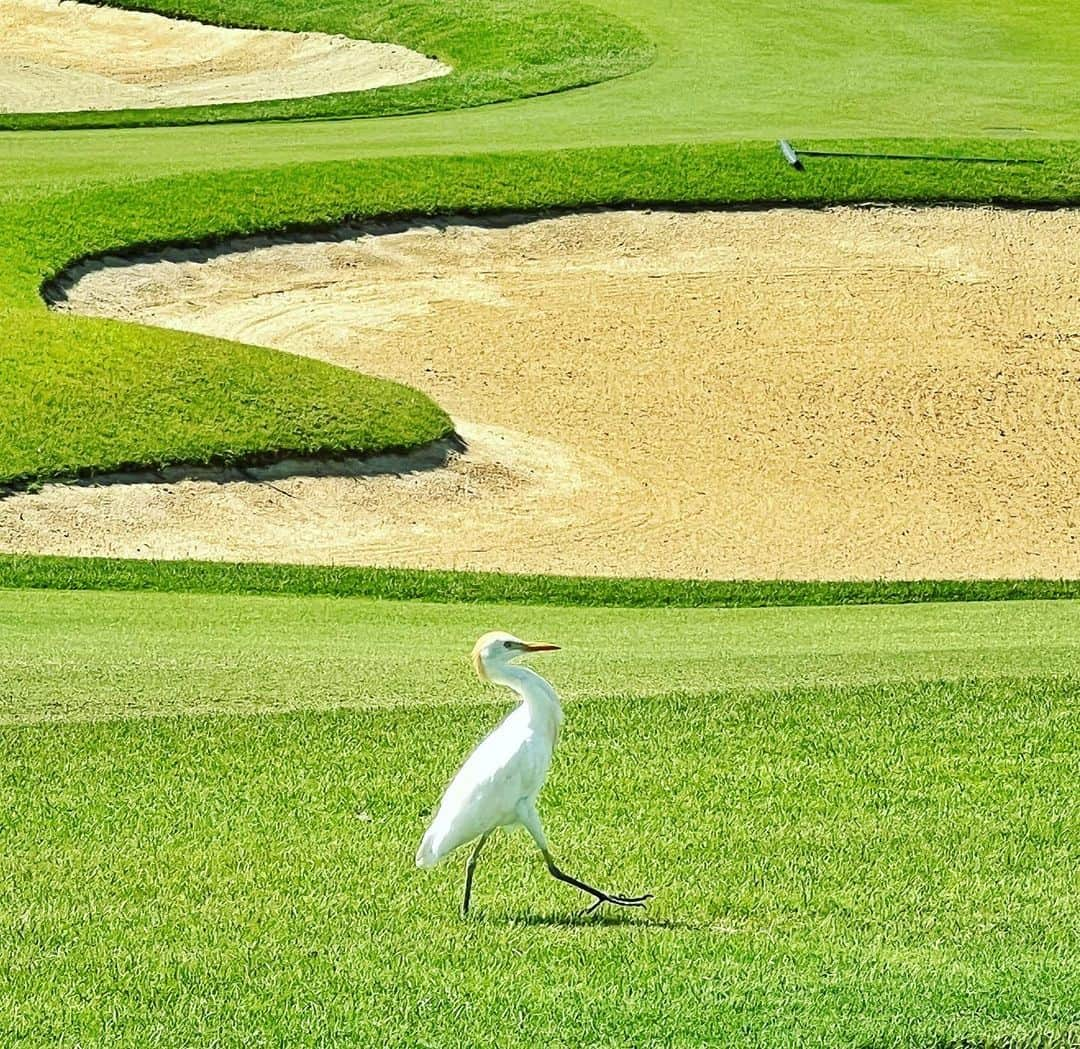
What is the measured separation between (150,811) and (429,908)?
164 cm

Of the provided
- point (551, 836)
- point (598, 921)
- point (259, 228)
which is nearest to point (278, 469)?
point (259, 228)

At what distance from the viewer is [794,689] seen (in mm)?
9758

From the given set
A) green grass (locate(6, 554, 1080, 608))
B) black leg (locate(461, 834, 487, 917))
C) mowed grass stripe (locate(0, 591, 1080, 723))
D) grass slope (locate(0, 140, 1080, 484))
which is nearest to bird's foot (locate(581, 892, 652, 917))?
black leg (locate(461, 834, 487, 917))

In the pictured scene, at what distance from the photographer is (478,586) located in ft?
45.6

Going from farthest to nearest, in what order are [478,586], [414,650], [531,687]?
[478,586] → [414,650] → [531,687]

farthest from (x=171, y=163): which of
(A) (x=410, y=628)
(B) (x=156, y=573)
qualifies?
(A) (x=410, y=628)

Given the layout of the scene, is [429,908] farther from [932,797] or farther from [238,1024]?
[932,797]

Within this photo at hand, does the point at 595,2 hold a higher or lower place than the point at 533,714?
higher

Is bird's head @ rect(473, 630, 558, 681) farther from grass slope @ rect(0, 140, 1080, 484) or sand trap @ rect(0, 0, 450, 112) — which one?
sand trap @ rect(0, 0, 450, 112)

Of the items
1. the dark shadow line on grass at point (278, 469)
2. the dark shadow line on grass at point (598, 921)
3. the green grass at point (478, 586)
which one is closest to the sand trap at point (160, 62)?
the dark shadow line on grass at point (278, 469)

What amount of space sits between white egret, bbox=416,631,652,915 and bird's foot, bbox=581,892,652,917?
0.47 metres

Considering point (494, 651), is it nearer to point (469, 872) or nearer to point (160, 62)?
point (469, 872)

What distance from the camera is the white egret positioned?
5.64m

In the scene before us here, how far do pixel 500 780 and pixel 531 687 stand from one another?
11.9 inches
